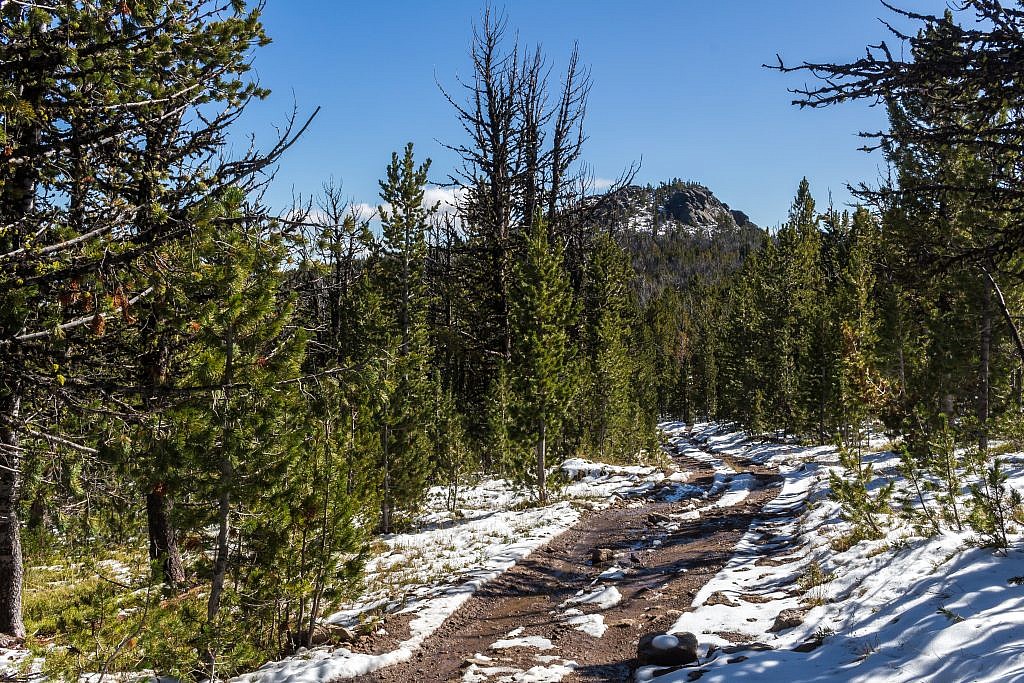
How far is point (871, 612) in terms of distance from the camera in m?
5.95

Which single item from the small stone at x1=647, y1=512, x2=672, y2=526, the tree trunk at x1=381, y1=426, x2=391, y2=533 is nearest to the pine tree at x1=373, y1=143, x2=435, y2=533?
the tree trunk at x1=381, y1=426, x2=391, y2=533

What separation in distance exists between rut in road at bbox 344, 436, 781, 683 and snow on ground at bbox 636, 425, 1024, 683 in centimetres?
60

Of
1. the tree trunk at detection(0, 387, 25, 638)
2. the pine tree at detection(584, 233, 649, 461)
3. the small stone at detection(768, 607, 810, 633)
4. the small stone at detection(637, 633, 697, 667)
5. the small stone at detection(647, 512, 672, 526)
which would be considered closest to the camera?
the small stone at detection(637, 633, 697, 667)

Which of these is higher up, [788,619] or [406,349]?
[406,349]

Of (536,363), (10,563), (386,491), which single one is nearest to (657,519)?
(536,363)

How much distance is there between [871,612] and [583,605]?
3825 mm

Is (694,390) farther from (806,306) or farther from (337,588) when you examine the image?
(337,588)

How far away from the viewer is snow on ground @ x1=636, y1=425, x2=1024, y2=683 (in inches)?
173

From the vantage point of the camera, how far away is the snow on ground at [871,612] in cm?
440

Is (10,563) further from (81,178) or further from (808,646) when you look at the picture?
(808,646)

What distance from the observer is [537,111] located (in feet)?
74.1

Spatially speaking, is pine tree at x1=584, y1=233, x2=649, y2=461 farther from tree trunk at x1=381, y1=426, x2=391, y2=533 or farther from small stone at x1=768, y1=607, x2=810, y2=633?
small stone at x1=768, y1=607, x2=810, y2=633

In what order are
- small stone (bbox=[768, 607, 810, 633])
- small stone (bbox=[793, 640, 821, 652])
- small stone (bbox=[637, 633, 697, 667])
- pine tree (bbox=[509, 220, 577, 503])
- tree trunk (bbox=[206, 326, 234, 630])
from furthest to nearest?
pine tree (bbox=[509, 220, 577, 503]), small stone (bbox=[768, 607, 810, 633]), small stone (bbox=[637, 633, 697, 667]), tree trunk (bbox=[206, 326, 234, 630]), small stone (bbox=[793, 640, 821, 652])

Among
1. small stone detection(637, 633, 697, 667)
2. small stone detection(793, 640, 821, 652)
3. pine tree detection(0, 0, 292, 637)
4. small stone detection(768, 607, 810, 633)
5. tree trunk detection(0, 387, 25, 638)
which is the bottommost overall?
small stone detection(768, 607, 810, 633)
